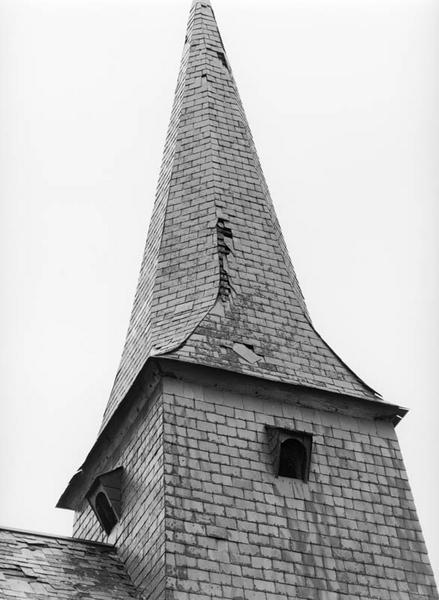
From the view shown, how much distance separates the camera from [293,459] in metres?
21.8

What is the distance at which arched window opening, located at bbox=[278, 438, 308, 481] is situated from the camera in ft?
71.0

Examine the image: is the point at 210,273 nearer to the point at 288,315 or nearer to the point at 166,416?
the point at 288,315

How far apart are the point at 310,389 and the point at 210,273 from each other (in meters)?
2.91

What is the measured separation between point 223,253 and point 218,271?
1.83 ft

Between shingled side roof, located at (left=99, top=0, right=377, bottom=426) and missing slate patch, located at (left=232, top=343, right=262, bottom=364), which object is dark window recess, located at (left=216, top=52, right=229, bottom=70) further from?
missing slate patch, located at (left=232, top=343, right=262, bottom=364)

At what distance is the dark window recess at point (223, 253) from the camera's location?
78.1ft

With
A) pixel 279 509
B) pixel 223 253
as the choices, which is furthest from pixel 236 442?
pixel 223 253

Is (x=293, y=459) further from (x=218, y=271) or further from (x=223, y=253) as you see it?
(x=223, y=253)

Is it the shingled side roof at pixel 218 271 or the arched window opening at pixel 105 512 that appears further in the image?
the shingled side roof at pixel 218 271

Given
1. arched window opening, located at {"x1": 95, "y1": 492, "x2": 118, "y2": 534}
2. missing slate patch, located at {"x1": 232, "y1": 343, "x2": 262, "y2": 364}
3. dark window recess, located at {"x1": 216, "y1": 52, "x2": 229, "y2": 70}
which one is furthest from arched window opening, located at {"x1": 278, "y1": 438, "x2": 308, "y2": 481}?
dark window recess, located at {"x1": 216, "y1": 52, "x2": 229, "y2": 70}

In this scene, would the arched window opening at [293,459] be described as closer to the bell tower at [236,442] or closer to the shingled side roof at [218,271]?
the bell tower at [236,442]

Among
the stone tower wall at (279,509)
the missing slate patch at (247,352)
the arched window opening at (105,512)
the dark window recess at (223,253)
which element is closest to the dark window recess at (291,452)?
the stone tower wall at (279,509)

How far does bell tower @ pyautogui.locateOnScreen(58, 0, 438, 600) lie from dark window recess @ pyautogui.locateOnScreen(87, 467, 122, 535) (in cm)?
3

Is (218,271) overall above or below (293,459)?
above
